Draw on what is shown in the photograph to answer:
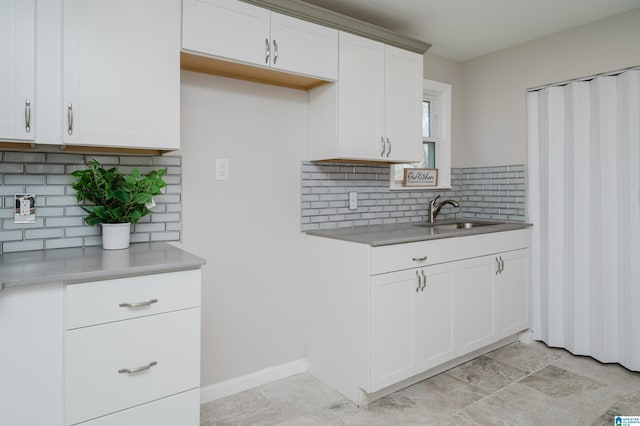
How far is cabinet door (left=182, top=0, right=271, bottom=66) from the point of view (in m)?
1.88

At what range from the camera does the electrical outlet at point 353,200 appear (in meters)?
2.88

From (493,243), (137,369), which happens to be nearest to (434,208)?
(493,243)

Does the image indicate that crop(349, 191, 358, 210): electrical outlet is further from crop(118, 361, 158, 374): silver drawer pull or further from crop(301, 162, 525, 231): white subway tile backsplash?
crop(118, 361, 158, 374): silver drawer pull

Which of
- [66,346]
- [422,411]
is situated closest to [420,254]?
[422,411]

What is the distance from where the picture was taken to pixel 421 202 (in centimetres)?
339

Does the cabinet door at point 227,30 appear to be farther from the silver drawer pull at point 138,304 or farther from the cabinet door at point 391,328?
the cabinet door at point 391,328

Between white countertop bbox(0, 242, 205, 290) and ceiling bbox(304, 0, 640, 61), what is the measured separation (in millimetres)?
1785

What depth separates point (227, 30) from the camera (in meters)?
1.99

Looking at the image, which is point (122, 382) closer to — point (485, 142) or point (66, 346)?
point (66, 346)

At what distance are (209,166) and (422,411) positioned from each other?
179 centimetres

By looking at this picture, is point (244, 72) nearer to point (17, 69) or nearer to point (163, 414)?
point (17, 69)

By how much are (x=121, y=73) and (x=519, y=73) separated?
2969 millimetres

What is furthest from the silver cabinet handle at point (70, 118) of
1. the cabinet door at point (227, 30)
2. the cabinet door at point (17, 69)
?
the cabinet door at point (227, 30)

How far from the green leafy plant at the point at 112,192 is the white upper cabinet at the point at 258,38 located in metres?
0.66
